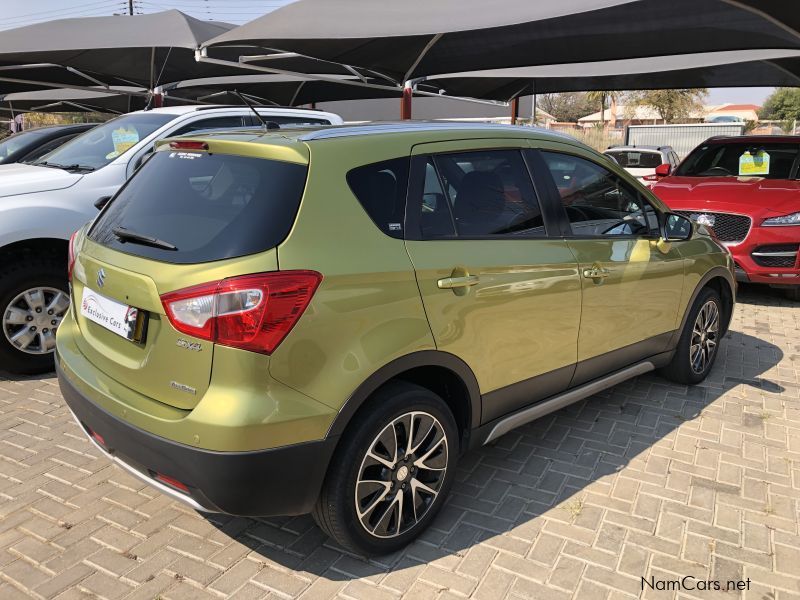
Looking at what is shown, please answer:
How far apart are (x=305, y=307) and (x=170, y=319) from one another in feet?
1.62

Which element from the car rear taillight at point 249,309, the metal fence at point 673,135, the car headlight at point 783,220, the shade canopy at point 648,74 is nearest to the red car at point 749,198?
the car headlight at point 783,220

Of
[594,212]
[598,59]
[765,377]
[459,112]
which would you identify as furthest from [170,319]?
[459,112]

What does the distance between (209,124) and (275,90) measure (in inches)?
464

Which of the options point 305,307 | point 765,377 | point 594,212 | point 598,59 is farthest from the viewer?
point 598,59

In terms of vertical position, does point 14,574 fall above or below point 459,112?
below

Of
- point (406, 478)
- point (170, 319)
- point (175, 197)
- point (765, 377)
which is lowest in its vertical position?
point (765, 377)

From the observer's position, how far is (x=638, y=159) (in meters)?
13.9

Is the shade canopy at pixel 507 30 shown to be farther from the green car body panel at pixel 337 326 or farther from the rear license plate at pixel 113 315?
the rear license plate at pixel 113 315

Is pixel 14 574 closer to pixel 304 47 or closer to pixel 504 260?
pixel 504 260

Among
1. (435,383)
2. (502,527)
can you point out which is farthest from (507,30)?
(502,527)

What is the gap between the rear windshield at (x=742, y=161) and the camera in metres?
7.68

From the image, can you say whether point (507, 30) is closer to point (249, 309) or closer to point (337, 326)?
point (337, 326)

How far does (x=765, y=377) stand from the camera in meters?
4.92

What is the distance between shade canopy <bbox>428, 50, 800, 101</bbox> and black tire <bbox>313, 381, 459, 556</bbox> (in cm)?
997
